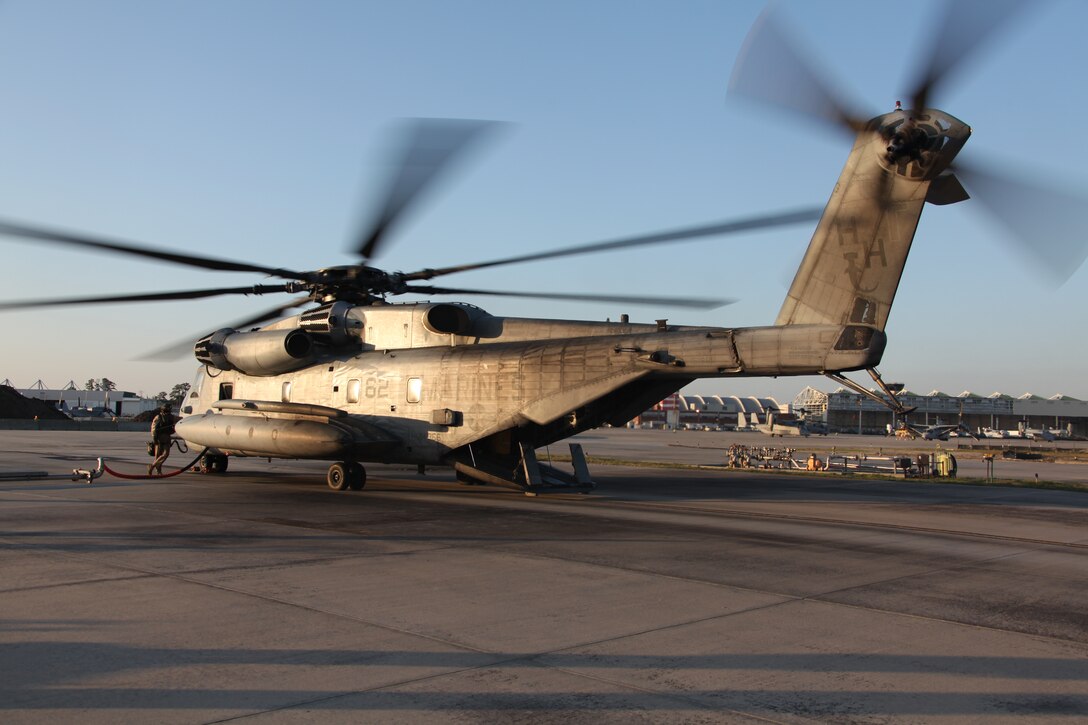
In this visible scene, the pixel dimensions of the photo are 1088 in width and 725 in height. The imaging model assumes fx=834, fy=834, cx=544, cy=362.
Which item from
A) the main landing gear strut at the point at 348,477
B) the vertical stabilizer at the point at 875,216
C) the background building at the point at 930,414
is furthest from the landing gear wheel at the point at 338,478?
the background building at the point at 930,414

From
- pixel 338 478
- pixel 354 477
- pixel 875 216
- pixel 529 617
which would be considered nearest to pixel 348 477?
pixel 354 477

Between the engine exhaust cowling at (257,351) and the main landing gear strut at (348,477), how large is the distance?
9.56 ft

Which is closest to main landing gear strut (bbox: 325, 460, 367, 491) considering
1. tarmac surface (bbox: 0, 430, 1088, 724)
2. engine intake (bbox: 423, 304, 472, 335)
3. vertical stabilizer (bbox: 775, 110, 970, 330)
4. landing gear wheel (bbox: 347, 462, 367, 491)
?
landing gear wheel (bbox: 347, 462, 367, 491)

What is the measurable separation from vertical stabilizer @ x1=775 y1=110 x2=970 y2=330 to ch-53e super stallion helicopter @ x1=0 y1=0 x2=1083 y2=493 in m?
0.02

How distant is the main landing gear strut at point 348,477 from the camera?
60.6 feet

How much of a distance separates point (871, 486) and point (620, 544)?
1494cm

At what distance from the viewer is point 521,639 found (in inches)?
242

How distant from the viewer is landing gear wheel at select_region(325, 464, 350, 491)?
18.5 meters

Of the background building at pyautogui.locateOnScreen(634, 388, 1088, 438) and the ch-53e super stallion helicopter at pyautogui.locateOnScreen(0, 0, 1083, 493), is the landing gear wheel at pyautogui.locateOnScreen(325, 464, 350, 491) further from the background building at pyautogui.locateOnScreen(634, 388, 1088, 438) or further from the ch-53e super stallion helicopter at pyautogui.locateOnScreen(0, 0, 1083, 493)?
the background building at pyautogui.locateOnScreen(634, 388, 1088, 438)

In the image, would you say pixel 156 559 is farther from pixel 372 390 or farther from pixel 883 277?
pixel 883 277

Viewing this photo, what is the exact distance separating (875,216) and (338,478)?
12.2 m

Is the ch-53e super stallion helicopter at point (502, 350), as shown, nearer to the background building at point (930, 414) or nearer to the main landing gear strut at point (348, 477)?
the main landing gear strut at point (348, 477)

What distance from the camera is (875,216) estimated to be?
42.9ft

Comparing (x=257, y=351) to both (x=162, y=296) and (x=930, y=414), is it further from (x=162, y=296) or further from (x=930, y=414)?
(x=930, y=414)
